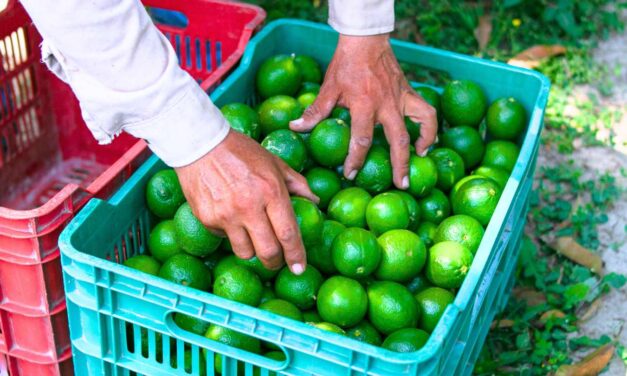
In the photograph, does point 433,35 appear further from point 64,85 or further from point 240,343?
point 240,343

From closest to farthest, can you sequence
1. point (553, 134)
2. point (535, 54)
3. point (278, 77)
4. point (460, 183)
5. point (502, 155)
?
point (460, 183), point (502, 155), point (278, 77), point (553, 134), point (535, 54)

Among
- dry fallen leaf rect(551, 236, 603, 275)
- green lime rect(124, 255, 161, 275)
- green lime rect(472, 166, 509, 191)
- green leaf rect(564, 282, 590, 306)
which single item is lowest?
green leaf rect(564, 282, 590, 306)

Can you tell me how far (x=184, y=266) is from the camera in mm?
2164

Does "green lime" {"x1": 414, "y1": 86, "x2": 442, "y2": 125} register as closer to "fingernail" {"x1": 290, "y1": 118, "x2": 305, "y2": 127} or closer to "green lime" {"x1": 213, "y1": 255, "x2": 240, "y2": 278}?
"fingernail" {"x1": 290, "y1": 118, "x2": 305, "y2": 127}

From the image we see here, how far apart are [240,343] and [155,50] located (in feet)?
2.32

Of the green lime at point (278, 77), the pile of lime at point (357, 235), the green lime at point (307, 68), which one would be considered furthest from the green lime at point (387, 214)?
the green lime at point (307, 68)

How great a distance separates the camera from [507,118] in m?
2.72

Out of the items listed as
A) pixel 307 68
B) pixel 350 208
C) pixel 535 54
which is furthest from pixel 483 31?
pixel 350 208

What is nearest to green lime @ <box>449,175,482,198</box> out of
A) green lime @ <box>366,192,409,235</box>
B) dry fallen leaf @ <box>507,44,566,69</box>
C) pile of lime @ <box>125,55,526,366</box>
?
pile of lime @ <box>125,55,526,366</box>

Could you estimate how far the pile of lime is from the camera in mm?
Result: 2100

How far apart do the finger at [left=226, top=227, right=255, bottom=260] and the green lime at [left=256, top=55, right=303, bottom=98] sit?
0.97 metres

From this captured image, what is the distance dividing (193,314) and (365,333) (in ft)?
1.62

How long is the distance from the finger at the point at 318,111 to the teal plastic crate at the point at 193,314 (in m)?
0.29

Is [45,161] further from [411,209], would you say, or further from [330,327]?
[330,327]
